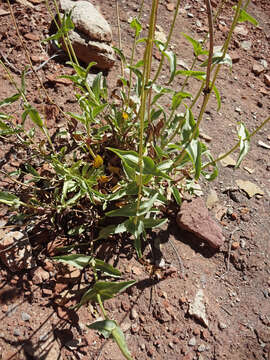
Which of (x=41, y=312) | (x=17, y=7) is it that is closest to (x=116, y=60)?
(x=17, y=7)

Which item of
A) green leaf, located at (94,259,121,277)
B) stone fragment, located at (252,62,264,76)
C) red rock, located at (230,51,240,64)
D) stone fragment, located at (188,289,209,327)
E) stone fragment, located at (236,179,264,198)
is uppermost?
red rock, located at (230,51,240,64)

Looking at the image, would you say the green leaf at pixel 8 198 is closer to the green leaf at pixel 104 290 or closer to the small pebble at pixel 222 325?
the green leaf at pixel 104 290

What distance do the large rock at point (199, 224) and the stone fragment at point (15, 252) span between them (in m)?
0.88

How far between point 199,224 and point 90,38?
1.66 metres

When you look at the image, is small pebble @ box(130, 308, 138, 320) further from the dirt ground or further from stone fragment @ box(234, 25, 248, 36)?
stone fragment @ box(234, 25, 248, 36)

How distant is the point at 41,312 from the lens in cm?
155

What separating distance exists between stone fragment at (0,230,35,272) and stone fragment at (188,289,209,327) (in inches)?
34.6

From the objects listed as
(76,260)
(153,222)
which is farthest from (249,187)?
(76,260)

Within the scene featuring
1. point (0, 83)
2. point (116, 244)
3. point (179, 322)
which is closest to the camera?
point (179, 322)

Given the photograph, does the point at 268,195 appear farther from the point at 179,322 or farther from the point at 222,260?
the point at 179,322

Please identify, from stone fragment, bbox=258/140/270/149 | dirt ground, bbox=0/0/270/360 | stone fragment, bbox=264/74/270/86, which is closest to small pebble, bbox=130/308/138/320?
dirt ground, bbox=0/0/270/360

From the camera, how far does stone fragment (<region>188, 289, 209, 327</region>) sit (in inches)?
66.7

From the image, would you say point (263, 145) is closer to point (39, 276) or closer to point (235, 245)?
point (235, 245)

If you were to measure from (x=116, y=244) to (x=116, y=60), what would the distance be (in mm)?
1690
